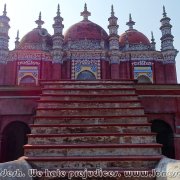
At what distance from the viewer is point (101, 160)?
4848 mm

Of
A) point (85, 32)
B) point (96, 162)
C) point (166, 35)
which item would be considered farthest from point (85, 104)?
point (166, 35)

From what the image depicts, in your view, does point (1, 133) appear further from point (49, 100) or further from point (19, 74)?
point (19, 74)

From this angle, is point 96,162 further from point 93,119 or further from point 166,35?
point 166,35

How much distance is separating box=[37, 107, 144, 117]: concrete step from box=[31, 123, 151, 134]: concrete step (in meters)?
0.74

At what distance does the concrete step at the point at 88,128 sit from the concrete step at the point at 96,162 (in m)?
0.97

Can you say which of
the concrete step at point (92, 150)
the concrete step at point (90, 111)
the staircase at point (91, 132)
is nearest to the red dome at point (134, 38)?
the staircase at point (91, 132)

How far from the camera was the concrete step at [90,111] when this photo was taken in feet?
21.4

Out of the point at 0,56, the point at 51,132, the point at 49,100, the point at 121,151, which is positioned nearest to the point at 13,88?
the point at 49,100

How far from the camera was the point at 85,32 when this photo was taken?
19.3 meters

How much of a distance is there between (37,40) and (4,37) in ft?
7.75

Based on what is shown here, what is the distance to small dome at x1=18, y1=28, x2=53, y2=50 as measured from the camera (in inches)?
734

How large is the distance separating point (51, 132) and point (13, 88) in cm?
366

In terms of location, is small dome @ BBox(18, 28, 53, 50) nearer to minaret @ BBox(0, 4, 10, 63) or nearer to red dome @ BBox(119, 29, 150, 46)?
minaret @ BBox(0, 4, 10, 63)

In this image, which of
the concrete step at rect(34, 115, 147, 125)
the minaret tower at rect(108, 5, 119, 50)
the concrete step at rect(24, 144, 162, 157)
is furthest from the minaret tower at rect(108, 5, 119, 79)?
the concrete step at rect(24, 144, 162, 157)
